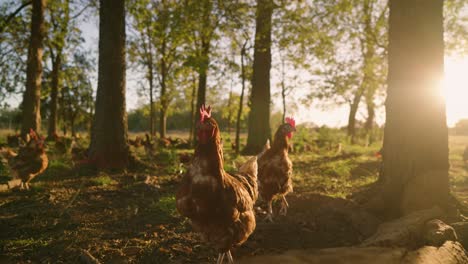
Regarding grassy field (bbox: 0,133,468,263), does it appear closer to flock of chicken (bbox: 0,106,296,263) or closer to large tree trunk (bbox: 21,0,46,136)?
flock of chicken (bbox: 0,106,296,263)

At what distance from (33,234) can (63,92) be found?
27982 mm

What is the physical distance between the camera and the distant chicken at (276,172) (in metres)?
6.06

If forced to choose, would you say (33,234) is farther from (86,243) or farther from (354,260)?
(354,260)

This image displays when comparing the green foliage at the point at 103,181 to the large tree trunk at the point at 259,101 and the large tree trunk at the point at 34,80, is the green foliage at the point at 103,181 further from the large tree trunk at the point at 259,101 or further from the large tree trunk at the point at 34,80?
the large tree trunk at the point at 34,80

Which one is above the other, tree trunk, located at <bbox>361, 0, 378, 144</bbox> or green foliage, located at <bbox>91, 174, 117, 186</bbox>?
tree trunk, located at <bbox>361, 0, 378, 144</bbox>

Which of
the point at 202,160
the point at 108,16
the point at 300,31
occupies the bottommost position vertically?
the point at 202,160

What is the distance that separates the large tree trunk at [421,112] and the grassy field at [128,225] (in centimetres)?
89

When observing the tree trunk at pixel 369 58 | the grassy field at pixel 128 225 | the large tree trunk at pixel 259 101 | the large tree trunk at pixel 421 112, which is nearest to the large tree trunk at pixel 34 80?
the grassy field at pixel 128 225

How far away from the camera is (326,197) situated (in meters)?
6.52

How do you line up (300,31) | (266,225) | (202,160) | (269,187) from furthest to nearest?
(300,31)
(269,187)
(266,225)
(202,160)

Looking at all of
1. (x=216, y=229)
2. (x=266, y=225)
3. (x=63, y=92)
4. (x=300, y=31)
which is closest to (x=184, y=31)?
(x=300, y=31)

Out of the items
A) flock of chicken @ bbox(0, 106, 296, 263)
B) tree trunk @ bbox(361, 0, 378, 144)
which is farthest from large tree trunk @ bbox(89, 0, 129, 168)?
tree trunk @ bbox(361, 0, 378, 144)

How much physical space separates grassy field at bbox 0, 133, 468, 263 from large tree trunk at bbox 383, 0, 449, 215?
0.89 m

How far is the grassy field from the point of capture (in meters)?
4.23
